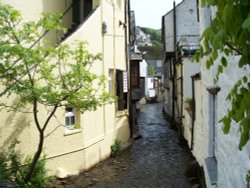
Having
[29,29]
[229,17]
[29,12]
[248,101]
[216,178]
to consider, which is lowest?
[216,178]

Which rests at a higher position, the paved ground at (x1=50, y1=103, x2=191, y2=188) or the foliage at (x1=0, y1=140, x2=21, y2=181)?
the foliage at (x1=0, y1=140, x2=21, y2=181)

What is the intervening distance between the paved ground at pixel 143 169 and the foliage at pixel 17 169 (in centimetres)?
121

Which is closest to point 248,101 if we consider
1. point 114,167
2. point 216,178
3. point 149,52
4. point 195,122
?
point 216,178

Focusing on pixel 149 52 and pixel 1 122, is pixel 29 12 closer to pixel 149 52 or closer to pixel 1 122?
pixel 1 122

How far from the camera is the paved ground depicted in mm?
11969

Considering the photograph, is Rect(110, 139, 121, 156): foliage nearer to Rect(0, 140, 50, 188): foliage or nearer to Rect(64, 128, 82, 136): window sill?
Rect(64, 128, 82, 136): window sill

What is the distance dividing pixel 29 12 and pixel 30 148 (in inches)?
205

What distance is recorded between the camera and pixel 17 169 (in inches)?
403

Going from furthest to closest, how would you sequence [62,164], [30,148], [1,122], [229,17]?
1. [62,164]
2. [30,148]
3. [1,122]
4. [229,17]

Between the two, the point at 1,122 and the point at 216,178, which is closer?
the point at 216,178

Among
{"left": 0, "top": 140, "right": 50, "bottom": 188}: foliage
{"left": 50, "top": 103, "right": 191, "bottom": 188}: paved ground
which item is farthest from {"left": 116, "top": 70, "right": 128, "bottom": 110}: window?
{"left": 0, "top": 140, "right": 50, "bottom": 188}: foliage

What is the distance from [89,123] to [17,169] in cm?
418

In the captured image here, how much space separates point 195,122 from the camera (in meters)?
13.5

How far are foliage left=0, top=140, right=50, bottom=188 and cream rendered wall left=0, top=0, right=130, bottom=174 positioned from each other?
347mm
